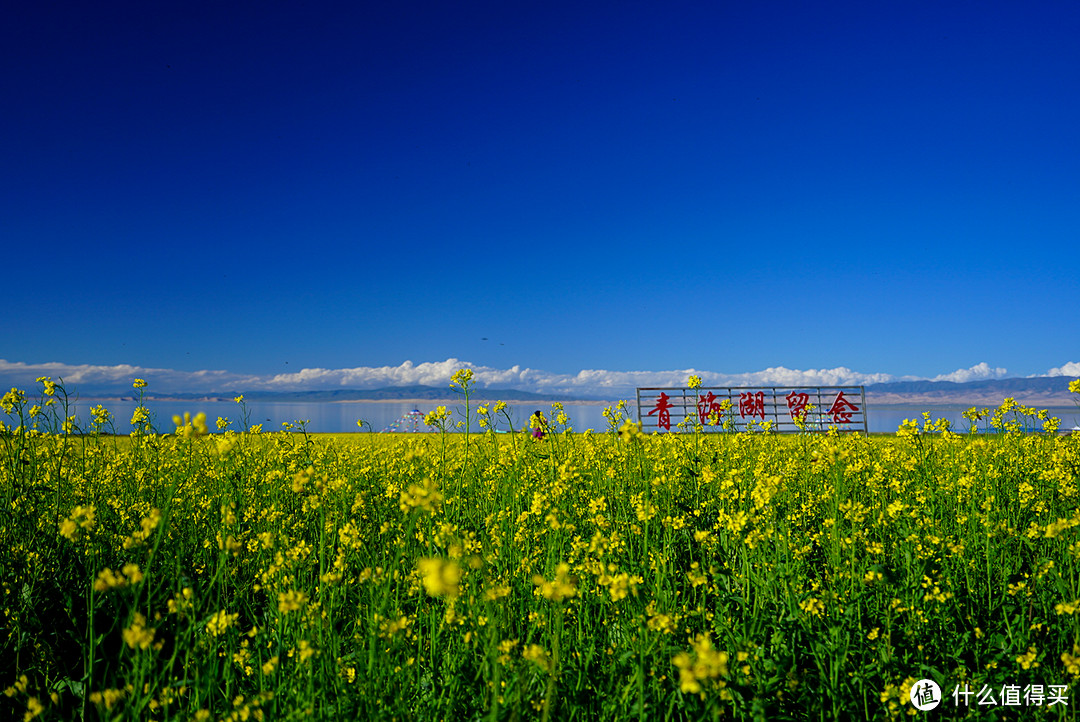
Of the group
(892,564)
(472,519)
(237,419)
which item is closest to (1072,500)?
(892,564)

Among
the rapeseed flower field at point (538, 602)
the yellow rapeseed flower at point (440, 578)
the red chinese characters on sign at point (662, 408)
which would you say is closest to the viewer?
the yellow rapeseed flower at point (440, 578)

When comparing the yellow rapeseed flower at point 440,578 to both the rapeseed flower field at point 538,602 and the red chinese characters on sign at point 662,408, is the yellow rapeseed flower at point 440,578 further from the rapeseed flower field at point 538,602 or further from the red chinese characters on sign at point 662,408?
the red chinese characters on sign at point 662,408

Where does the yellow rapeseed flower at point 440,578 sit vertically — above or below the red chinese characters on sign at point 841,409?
above

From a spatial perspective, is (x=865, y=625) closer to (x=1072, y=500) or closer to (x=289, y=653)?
(x=289, y=653)

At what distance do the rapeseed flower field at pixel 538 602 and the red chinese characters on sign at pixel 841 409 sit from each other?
18.0 m

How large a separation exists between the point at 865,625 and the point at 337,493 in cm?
355

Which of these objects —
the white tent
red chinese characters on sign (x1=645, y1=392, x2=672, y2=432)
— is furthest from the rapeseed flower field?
red chinese characters on sign (x1=645, y1=392, x2=672, y2=432)

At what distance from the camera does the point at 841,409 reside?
21.8 m

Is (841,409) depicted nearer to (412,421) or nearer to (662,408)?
(662,408)

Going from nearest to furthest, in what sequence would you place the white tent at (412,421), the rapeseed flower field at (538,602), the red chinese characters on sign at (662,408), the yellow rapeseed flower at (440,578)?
the yellow rapeseed flower at (440,578), the rapeseed flower field at (538,602), the white tent at (412,421), the red chinese characters on sign at (662,408)

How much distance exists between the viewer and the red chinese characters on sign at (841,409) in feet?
69.5

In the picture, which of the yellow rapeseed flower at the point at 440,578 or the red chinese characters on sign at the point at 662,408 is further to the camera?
the red chinese characters on sign at the point at 662,408

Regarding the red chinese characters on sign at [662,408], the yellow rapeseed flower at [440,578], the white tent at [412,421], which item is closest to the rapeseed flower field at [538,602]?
the yellow rapeseed flower at [440,578]

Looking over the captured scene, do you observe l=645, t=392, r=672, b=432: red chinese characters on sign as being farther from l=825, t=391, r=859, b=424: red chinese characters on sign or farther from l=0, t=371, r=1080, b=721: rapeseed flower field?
l=0, t=371, r=1080, b=721: rapeseed flower field
